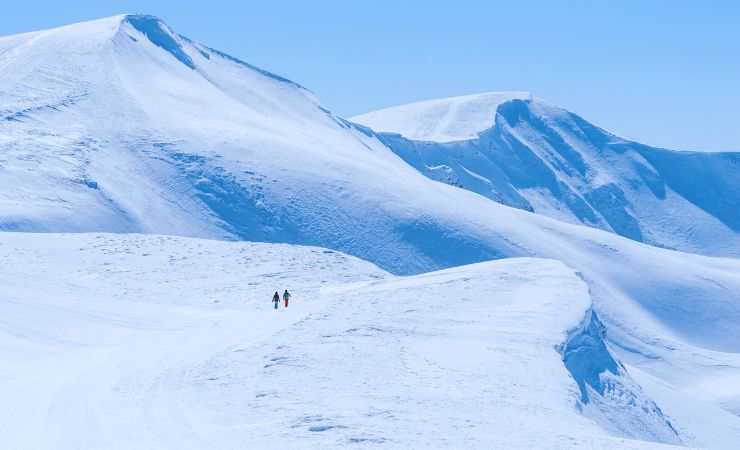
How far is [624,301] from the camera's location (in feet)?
354

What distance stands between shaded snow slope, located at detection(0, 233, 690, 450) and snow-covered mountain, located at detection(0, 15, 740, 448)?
0.47 feet

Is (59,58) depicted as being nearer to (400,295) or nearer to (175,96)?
(175,96)

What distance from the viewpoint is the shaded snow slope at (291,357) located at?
1923 cm

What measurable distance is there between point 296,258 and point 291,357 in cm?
2521

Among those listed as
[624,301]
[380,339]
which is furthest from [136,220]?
[380,339]

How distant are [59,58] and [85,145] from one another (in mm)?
32248

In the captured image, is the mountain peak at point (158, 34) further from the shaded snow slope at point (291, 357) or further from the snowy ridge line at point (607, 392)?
the snowy ridge line at point (607, 392)

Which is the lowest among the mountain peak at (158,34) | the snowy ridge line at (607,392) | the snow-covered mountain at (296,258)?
the snowy ridge line at (607,392)

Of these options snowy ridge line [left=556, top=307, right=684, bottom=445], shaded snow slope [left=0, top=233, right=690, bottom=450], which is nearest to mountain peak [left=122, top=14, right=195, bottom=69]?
shaded snow slope [left=0, top=233, right=690, bottom=450]

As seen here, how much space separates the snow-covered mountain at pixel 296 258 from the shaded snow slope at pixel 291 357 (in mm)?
143

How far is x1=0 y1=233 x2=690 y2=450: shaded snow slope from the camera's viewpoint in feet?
63.1

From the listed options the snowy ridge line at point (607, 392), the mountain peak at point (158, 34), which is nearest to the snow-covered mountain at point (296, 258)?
the snowy ridge line at point (607, 392)

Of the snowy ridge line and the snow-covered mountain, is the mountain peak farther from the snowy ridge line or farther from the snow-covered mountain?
the snowy ridge line

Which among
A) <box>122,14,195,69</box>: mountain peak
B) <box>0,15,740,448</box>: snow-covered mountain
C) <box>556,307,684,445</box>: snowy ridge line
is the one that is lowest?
<box>556,307,684,445</box>: snowy ridge line
